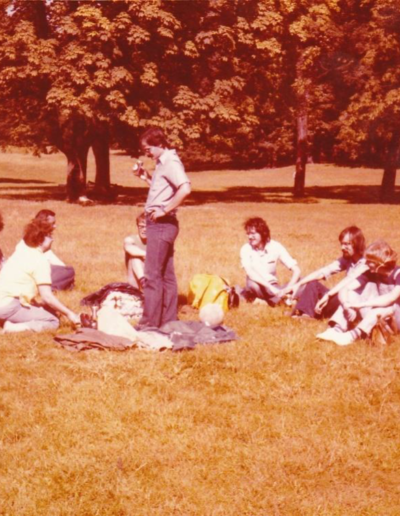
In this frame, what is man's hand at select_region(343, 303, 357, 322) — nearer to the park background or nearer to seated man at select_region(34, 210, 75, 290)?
the park background

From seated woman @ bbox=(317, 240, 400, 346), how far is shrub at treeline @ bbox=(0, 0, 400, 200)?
18438mm

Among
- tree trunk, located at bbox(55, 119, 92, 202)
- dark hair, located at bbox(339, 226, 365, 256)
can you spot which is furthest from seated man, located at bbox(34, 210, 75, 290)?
tree trunk, located at bbox(55, 119, 92, 202)

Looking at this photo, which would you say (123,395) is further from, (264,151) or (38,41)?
(264,151)

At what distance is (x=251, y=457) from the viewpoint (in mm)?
5453

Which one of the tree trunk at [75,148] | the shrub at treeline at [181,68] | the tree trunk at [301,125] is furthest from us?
the tree trunk at [301,125]

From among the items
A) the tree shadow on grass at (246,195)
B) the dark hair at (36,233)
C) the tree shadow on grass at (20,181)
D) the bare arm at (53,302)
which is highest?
the dark hair at (36,233)

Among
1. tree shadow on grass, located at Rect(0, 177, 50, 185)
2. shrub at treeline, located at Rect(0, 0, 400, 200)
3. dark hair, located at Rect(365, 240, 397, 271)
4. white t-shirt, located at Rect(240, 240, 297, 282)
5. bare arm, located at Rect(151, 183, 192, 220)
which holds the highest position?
shrub at treeline, located at Rect(0, 0, 400, 200)

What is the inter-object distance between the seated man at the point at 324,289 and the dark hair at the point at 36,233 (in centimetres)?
324

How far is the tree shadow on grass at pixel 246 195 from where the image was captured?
33.1 meters

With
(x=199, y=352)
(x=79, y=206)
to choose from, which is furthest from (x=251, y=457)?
(x=79, y=206)

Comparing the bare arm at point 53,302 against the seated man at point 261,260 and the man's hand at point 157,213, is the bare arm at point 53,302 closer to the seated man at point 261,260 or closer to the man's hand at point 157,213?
the man's hand at point 157,213

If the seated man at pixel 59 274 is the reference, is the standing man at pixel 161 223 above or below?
above

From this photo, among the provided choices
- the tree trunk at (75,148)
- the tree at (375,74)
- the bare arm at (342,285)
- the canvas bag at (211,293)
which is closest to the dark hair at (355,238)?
the bare arm at (342,285)

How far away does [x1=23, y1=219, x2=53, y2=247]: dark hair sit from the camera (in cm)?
888
